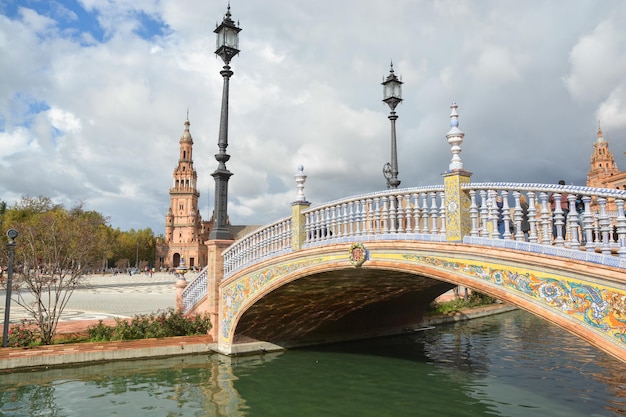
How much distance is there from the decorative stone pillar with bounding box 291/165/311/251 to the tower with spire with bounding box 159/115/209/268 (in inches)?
3742

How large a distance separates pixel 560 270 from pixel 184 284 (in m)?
13.0

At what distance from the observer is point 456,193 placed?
23.9 ft

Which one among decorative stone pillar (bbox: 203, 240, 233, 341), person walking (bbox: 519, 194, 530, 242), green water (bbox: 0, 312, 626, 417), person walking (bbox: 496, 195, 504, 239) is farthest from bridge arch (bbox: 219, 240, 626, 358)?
green water (bbox: 0, 312, 626, 417)

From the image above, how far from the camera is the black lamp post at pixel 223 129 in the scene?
13.1 metres

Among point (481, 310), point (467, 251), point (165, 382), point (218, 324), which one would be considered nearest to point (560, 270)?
point (467, 251)

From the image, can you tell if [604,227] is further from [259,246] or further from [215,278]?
[215,278]

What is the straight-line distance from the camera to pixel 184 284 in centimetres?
1625

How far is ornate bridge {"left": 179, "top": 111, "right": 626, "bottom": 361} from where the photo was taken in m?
5.59

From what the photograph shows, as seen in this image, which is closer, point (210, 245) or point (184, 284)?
point (210, 245)

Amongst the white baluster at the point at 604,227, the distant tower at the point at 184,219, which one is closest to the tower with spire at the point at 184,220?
the distant tower at the point at 184,219

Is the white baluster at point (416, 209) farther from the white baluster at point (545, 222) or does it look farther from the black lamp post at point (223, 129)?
the black lamp post at point (223, 129)

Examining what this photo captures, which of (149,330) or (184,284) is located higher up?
(184,284)

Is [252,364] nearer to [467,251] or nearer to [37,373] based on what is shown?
[37,373]

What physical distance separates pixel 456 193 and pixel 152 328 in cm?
930
